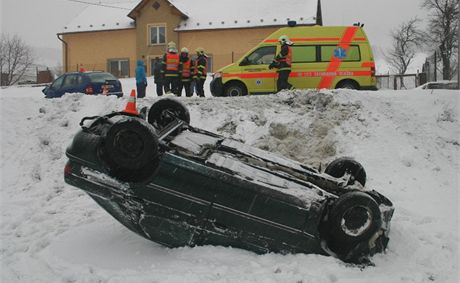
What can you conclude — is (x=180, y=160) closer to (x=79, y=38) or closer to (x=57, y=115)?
(x=57, y=115)

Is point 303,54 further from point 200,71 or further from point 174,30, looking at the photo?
point 174,30

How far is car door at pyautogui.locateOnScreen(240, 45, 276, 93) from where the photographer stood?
12.4 meters

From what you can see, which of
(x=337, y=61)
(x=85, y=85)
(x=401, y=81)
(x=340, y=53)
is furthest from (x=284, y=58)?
(x=401, y=81)

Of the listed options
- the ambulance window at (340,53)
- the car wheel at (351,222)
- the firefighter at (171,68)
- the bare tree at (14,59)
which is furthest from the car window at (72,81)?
the bare tree at (14,59)

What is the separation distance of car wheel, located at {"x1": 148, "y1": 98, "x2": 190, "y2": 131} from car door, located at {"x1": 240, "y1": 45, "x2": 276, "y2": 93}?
7.10 m

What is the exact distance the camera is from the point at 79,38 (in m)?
36.5

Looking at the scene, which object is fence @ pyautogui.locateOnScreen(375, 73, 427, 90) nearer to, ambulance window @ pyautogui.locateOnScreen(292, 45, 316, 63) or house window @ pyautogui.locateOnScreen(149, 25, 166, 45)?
house window @ pyautogui.locateOnScreen(149, 25, 166, 45)

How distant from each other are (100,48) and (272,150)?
102 feet

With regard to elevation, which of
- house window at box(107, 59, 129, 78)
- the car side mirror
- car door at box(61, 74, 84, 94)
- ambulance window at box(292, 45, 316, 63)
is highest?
house window at box(107, 59, 129, 78)

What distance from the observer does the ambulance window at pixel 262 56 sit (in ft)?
41.0

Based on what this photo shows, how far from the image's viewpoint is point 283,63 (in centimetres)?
1180

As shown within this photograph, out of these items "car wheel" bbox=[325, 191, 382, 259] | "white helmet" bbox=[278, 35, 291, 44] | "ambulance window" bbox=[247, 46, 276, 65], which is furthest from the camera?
"ambulance window" bbox=[247, 46, 276, 65]

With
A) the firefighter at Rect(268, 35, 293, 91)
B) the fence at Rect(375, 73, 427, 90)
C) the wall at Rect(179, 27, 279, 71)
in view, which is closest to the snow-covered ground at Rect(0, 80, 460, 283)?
the firefighter at Rect(268, 35, 293, 91)

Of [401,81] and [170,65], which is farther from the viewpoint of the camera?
[401,81]
